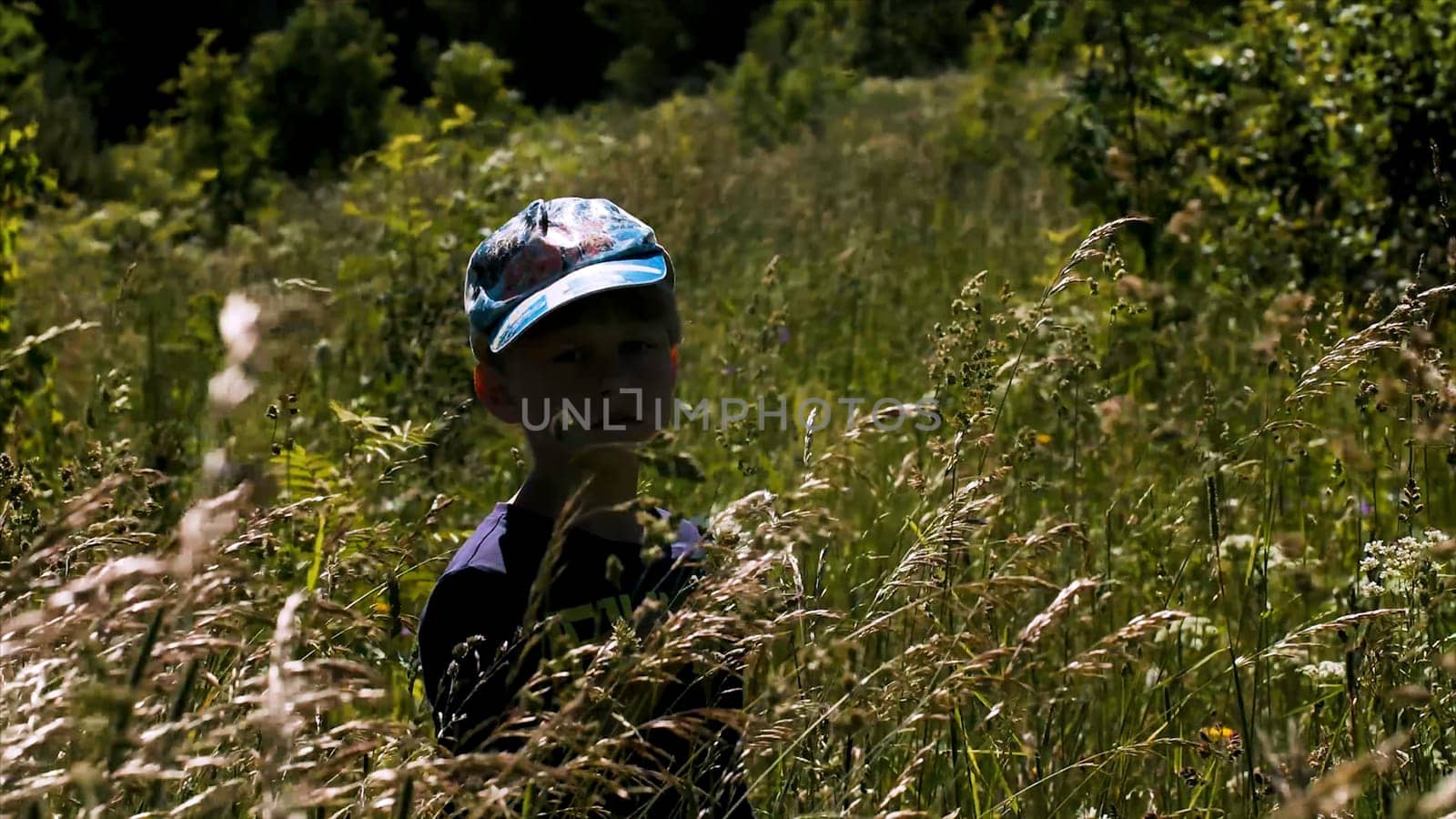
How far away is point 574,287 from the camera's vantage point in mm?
1760

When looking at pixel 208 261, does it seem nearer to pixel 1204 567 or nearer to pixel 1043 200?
pixel 1043 200

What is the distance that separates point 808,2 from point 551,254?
82.9ft

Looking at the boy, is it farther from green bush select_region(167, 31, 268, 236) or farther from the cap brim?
green bush select_region(167, 31, 268, 236)

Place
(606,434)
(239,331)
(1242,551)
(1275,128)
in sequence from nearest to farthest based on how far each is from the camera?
(239,331) < (606,434) < (1242,551) < (1275,128)

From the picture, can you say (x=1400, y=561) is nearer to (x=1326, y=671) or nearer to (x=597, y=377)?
(x=1326, y=671)

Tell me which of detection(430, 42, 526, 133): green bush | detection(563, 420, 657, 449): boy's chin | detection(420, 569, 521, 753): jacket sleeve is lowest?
detection(430, 42, 526, 133): green bush

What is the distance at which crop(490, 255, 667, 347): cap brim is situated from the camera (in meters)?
1.75

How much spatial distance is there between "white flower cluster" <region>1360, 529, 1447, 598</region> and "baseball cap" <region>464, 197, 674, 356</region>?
90 cm

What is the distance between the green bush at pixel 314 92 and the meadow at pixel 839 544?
1211 centimetres

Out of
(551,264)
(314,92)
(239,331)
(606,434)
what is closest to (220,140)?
(314,92)

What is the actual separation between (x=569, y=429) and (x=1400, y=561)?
954 millimetres

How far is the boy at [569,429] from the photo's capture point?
170 cm

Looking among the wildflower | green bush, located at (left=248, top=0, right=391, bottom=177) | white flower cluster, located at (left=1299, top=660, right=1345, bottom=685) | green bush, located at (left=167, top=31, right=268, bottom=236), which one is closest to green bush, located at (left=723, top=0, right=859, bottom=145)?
green bush, located at (left=248, top=0, right=391, bottom=177)

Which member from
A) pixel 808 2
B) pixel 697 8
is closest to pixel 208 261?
pixel 808 2
